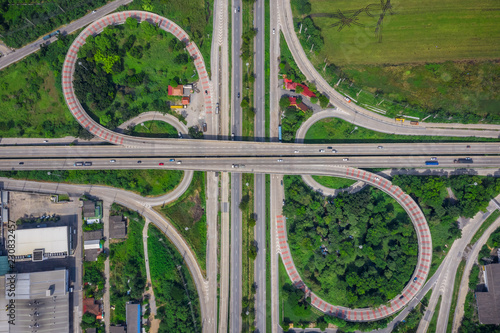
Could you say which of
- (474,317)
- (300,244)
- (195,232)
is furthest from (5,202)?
(474,317)

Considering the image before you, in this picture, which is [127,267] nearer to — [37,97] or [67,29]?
[37,97]

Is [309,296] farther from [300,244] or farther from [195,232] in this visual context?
[195,232]

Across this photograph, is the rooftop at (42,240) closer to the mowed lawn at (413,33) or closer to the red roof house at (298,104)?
the red roof house at (298,104)

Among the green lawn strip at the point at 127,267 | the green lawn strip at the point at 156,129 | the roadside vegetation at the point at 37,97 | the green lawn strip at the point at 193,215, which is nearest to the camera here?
the green lawn strip at the point at 127,267

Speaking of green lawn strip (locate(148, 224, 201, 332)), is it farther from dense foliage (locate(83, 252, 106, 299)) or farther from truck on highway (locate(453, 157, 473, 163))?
truck on highway (locate(453, 157, 473, 163))

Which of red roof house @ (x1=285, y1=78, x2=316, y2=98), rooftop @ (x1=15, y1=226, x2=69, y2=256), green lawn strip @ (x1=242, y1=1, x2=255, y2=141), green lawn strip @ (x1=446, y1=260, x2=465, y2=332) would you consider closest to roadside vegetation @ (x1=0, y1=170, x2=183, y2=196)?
rooftop @ (x1=15, y1=226, x2=69, y2=256)

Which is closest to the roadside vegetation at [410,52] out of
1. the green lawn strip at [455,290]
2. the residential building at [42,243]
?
the green lawn strip at [455,290]
